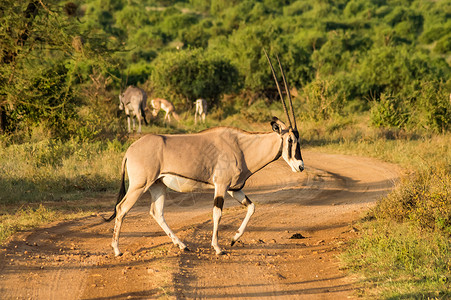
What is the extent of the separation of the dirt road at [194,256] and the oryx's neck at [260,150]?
1151 mm

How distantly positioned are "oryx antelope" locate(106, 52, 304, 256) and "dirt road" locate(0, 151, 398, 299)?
44 centimetres

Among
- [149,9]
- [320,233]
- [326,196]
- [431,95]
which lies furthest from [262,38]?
[149,9]

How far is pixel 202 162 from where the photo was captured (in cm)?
728

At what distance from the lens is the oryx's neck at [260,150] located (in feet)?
24.6

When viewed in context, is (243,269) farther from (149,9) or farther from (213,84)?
(149,9)

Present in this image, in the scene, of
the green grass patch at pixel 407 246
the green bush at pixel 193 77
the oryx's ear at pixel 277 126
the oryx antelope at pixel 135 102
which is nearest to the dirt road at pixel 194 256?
the green grass patch at pixel 407 246

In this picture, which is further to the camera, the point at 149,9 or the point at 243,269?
the point at 149,9

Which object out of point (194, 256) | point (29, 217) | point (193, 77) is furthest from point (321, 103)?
point (194, 256)

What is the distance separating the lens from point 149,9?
Result: 75.8 metres

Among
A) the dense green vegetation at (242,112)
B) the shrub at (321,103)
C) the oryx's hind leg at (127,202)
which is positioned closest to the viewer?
the oryx's hind leg at (127,202)

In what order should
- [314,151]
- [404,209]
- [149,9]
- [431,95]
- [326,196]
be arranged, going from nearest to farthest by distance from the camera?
[404,209], [326,196], [314,151], [431,95], [149,9]

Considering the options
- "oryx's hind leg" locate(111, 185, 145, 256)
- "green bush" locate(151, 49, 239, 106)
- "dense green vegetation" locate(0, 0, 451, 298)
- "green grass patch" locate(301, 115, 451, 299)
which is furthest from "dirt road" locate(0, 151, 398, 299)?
"green bush" locate(151, 49, 239, 106)

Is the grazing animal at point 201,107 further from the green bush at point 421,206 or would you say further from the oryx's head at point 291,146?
Result: the oryx's head at point 291,146

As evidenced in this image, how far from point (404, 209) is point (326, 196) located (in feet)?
10.9
